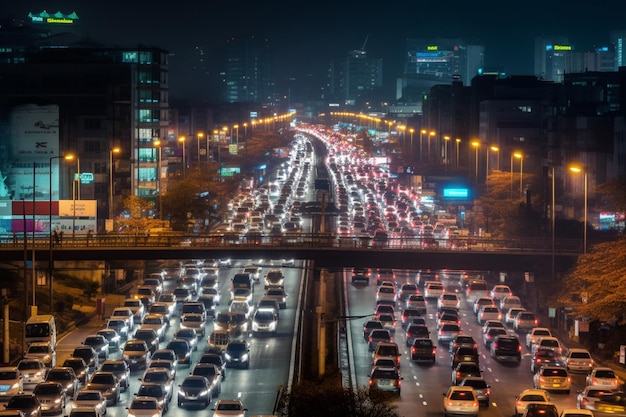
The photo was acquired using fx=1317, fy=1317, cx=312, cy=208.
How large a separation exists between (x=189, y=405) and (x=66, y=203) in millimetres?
43754

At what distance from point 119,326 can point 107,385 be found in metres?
16.5

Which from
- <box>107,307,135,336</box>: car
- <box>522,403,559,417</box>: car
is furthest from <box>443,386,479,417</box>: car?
<box>107,307,135,336</box>: car

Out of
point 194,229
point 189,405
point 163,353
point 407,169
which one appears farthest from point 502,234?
point 407,169

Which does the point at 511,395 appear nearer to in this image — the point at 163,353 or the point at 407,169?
the point at 163,353

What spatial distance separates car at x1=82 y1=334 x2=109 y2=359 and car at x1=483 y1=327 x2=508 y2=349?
1728 centimetres

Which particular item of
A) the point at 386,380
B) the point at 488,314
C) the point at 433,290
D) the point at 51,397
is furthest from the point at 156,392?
the point at 433,290

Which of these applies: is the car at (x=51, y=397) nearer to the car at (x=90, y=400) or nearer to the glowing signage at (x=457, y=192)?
the car at (x=90, y=400)

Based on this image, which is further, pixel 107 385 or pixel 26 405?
pixel 107 385

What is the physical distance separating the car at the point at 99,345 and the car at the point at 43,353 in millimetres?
1609

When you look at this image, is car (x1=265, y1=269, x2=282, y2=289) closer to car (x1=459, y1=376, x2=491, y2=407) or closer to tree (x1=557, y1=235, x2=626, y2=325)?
tree (x1=557, y1=235, x2=626, y2=325)

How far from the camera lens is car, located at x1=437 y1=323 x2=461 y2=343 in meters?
61.5

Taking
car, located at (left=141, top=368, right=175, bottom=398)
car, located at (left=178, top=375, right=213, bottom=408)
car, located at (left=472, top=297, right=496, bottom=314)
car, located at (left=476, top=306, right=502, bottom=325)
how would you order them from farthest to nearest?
car, located at (left=472, top=297, right=496, bottom=314)
car, located at (left=476, top=306, right=502, bottom=325)
car, located at (left=141, top=368, right=175, bottom=398)
car, located at (left=178, top=375, right=213, bottom=408)

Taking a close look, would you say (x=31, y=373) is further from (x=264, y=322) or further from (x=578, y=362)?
(x=578, y=362)

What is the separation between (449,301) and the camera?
72562mm
